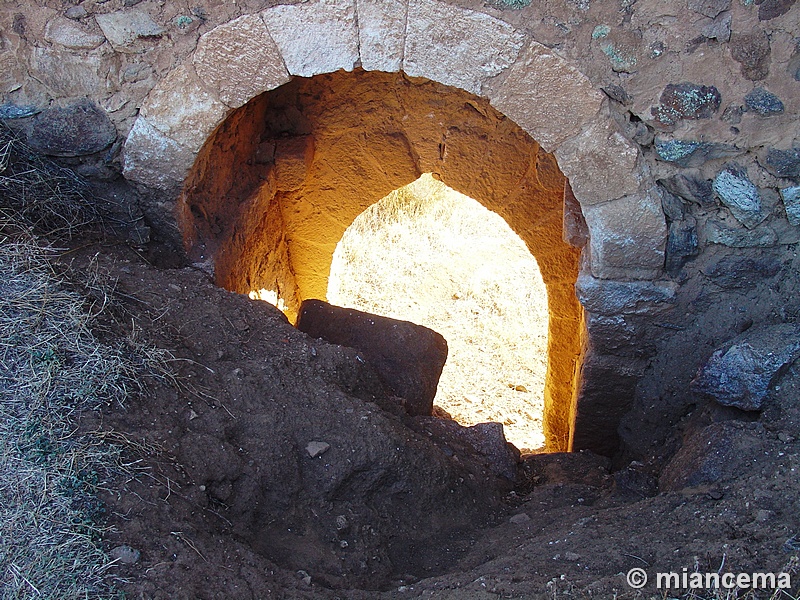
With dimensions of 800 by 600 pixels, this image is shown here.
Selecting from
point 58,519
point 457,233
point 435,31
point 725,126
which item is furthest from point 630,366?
point 457,233

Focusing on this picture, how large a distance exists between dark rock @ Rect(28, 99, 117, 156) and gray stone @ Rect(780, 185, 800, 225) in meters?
2.65

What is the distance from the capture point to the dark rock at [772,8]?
→ 2.37 metres

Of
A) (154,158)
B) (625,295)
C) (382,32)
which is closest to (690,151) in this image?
(625,295)

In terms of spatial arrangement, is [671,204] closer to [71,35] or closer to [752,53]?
[752,53]

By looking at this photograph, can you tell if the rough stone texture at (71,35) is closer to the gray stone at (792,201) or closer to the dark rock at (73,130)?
the dark rock at (73,130)

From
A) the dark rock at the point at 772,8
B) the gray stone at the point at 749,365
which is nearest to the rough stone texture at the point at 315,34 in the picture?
the dark rock at the point at 772,8

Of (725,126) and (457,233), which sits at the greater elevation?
(725,126)

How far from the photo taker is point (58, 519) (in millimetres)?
1789

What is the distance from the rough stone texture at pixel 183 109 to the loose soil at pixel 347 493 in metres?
0.57

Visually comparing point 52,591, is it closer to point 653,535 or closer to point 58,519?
point 58,519

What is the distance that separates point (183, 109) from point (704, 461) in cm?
235

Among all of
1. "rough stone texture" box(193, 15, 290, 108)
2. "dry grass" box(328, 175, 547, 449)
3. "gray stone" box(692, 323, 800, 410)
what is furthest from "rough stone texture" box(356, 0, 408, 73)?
"dry grass" box(328, 175, 547, 449)

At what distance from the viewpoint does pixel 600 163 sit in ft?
8.87

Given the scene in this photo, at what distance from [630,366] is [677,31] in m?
1.42
